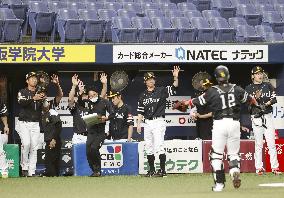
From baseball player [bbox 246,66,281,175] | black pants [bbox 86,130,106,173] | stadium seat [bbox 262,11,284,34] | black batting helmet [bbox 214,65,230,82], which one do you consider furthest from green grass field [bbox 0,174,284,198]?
stadium seat [bbox 262,11,284,34]

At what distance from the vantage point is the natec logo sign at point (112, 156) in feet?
52.6

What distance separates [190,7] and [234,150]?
11.6 metres

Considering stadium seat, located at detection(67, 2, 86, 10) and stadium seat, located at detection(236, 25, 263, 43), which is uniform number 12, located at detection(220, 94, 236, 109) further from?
stadium seat, located at detection(67, 2, 86, 10)

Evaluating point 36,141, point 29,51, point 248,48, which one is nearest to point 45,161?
point 36,141

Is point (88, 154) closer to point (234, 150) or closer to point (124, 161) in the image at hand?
point (124, 161)

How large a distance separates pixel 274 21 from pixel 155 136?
345 inches

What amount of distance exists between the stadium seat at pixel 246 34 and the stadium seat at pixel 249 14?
56.6 inches

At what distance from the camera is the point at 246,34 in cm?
2064

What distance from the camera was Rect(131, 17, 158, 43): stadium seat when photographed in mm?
19438

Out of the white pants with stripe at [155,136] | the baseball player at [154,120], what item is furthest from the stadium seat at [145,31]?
the white pants with stripe at [155,136]

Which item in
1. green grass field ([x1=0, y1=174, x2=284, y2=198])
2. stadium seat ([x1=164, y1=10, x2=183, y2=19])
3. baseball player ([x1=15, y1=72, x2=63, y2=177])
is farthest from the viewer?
stadium seat ([x1=164, y1=10, x2=183, y2=19])

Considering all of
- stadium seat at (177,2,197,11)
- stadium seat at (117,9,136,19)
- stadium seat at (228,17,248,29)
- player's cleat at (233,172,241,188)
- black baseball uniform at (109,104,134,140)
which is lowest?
player's cleat at (233,172,241,188)

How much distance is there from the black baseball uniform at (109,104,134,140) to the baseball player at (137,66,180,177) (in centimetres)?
179

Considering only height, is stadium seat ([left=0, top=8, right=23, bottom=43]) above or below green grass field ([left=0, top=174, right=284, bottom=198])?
above
